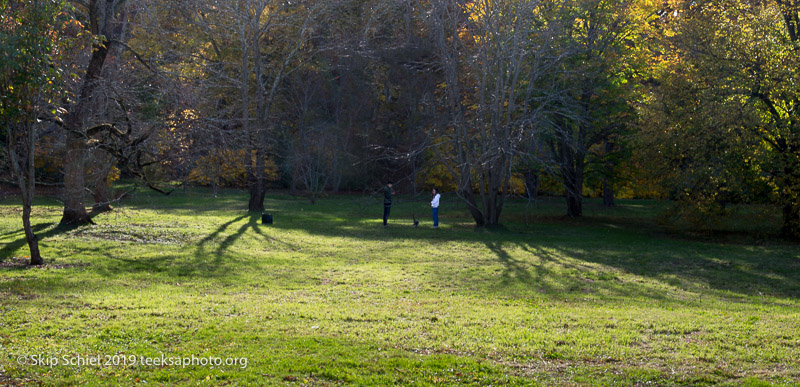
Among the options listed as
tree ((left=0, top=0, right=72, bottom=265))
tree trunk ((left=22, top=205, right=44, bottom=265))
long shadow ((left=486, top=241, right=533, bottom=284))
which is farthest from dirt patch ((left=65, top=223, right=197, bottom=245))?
long shadow ((left=486, top=241, right=533, bottom=284))

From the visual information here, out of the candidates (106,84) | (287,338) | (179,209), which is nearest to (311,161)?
(179,209)

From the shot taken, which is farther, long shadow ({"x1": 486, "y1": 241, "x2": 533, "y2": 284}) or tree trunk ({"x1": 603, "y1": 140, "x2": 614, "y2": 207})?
tree trunk ({"x1": 603, "y1": 140, "x2": 614, "y2": 207})

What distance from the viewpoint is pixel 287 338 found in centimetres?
768

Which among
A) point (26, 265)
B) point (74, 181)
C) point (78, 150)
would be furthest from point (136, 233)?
point (26, 265)

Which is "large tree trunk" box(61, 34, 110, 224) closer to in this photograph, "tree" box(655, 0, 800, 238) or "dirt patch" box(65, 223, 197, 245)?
"dirt patch" box(65, 223, 197, 245)

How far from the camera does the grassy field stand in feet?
21.1

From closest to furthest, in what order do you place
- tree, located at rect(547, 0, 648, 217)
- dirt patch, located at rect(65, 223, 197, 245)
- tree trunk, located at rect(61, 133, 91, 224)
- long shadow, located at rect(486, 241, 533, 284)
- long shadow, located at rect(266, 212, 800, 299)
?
long shadow, located at rect(266, 212, 800, 299) → long shadow, located at rect(486, 241, 533, 284) → dirt patch, located at rect(65, 223, 197, 245) → tree trunk, located at rect(61, 133, 91, 224) → tree, located at rect(547, 0, 648, 217)

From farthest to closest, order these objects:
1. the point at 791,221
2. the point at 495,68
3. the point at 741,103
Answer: the point at 495,68
the point at 791,221
the point at 741,103

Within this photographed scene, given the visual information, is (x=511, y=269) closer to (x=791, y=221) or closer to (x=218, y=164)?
(x=218, y=164)

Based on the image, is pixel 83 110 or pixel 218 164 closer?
pixel 83 110

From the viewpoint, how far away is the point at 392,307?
10391 mm

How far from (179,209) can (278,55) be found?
33.5 ft

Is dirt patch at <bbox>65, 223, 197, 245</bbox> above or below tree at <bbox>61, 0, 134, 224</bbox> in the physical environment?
below

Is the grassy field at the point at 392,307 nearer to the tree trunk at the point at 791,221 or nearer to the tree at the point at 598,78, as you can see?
the tree trunk at the point at 791,221
